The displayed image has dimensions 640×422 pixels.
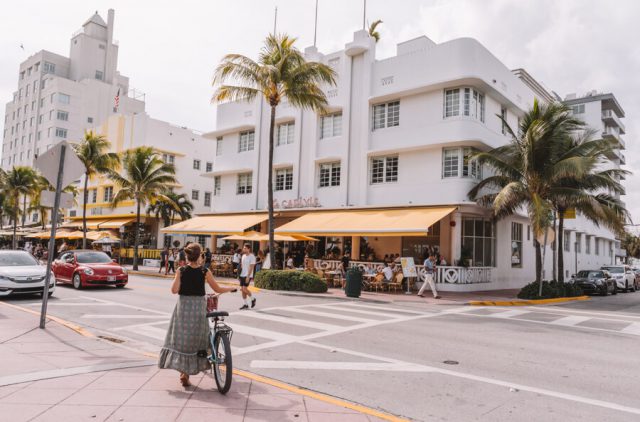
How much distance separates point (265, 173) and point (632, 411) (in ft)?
83.6

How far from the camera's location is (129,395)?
5.08 meters

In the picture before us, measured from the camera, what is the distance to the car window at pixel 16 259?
565 inches

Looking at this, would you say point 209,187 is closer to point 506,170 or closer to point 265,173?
point 265,173

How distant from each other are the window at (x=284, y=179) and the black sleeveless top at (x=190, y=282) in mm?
22691

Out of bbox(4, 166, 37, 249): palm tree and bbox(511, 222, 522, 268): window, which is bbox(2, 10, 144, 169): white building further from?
bbox(511, 222, 522, 268): window

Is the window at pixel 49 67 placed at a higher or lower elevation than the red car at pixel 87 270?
higher

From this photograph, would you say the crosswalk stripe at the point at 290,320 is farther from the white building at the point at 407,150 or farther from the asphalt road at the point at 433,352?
the white building at the point at 407,150

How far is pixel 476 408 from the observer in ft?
17.5

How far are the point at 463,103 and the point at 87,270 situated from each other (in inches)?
671

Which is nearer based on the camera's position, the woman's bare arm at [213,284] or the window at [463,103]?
the woman's bare arm at [213,284]

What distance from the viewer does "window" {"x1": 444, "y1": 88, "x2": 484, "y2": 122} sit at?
2206 cm

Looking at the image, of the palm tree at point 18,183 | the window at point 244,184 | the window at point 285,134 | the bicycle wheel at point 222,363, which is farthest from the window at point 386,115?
the palm tree at point 18,183

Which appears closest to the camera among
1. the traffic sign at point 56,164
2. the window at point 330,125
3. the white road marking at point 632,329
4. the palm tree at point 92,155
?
the traffic sign at point 56,164

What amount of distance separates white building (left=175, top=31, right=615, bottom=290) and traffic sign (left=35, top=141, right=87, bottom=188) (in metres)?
12.9
